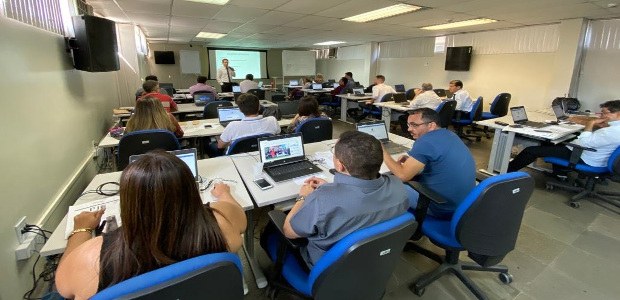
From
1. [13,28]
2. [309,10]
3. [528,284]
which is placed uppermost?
[309,10]

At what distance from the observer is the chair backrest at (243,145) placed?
2.71 meters

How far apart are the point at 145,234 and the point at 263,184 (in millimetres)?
1086

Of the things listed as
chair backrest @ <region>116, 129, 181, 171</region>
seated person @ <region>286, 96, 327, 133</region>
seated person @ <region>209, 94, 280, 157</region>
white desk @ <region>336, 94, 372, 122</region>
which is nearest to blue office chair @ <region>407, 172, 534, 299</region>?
seated person @ <region>209, 94, 280, 157</region>

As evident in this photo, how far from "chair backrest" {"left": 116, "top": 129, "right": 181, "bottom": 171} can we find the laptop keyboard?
3.79 feet

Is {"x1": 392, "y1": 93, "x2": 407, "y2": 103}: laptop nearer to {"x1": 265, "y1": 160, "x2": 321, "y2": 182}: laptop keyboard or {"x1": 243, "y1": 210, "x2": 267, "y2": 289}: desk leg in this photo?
{"x1": 265, "y1": 160, "x2": 321, "y2": 182}: laptop keyboard

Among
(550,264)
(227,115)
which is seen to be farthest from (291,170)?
(227,115)

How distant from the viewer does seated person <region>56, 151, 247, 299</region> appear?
2.81ft

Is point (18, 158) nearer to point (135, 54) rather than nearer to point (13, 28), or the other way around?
point (13, 28)

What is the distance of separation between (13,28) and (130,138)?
3.35 feet

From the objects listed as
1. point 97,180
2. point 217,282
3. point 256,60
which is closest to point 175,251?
point 217,282

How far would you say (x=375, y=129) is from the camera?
115 inches

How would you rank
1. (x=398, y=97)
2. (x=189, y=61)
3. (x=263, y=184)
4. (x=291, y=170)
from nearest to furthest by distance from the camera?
(x=263, y=184)
(x=291, y=170)
(x=398, y=97)
(x=189, y=61)

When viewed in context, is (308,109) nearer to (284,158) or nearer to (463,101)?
(284,158)

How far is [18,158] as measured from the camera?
5.72 ft
